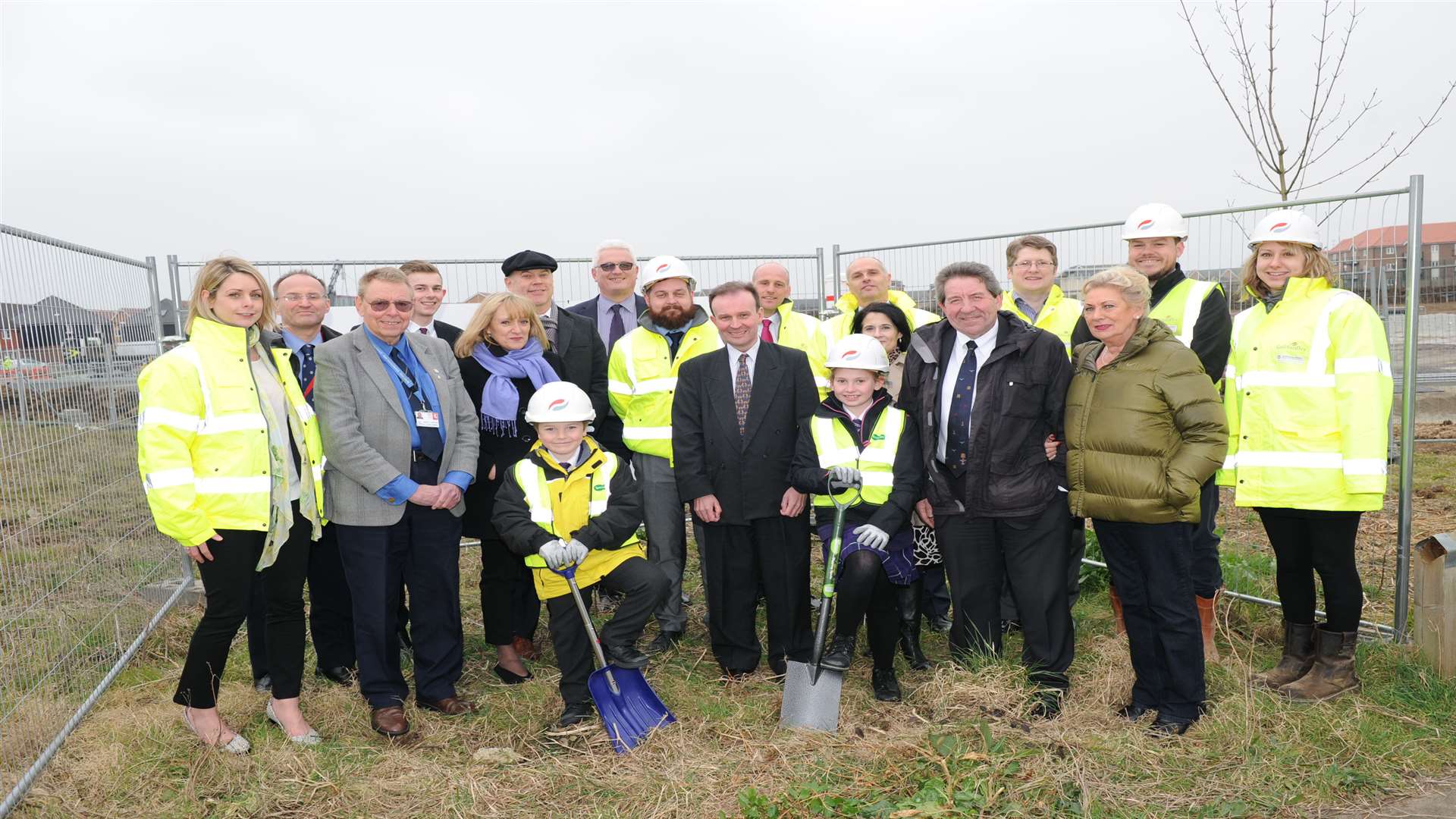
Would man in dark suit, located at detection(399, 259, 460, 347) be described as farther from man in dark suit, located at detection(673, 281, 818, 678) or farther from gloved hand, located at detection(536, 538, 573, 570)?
gloved hand, located at detection(536, 538, 573, 570)

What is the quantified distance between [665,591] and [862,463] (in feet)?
3.73

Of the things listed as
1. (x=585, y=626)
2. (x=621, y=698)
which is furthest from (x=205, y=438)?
(x=621, y=698)

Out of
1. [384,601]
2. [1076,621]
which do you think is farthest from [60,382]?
[1076,621]

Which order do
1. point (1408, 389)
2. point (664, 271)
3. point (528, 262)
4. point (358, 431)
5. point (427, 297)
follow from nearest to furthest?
point (358, 431) < point (1408, 389) < point (664, 271) < point (427, 297) < point (528, 262)

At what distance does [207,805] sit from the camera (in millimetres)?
3812

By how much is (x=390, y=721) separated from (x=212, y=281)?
2089mm

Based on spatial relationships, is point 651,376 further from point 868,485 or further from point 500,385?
point 868,485

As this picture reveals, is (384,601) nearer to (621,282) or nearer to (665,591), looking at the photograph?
(665,591)

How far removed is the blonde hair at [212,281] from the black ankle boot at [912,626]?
11.0 ft

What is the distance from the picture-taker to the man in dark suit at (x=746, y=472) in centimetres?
489

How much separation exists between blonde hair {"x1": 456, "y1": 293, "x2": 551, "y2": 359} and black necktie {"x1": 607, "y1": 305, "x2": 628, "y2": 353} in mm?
1126

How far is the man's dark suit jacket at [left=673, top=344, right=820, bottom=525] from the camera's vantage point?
489 cm

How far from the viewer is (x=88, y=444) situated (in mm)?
4961

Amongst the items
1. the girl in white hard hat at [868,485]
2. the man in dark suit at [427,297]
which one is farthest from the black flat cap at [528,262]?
the girl in white hard hat at [868,485]
